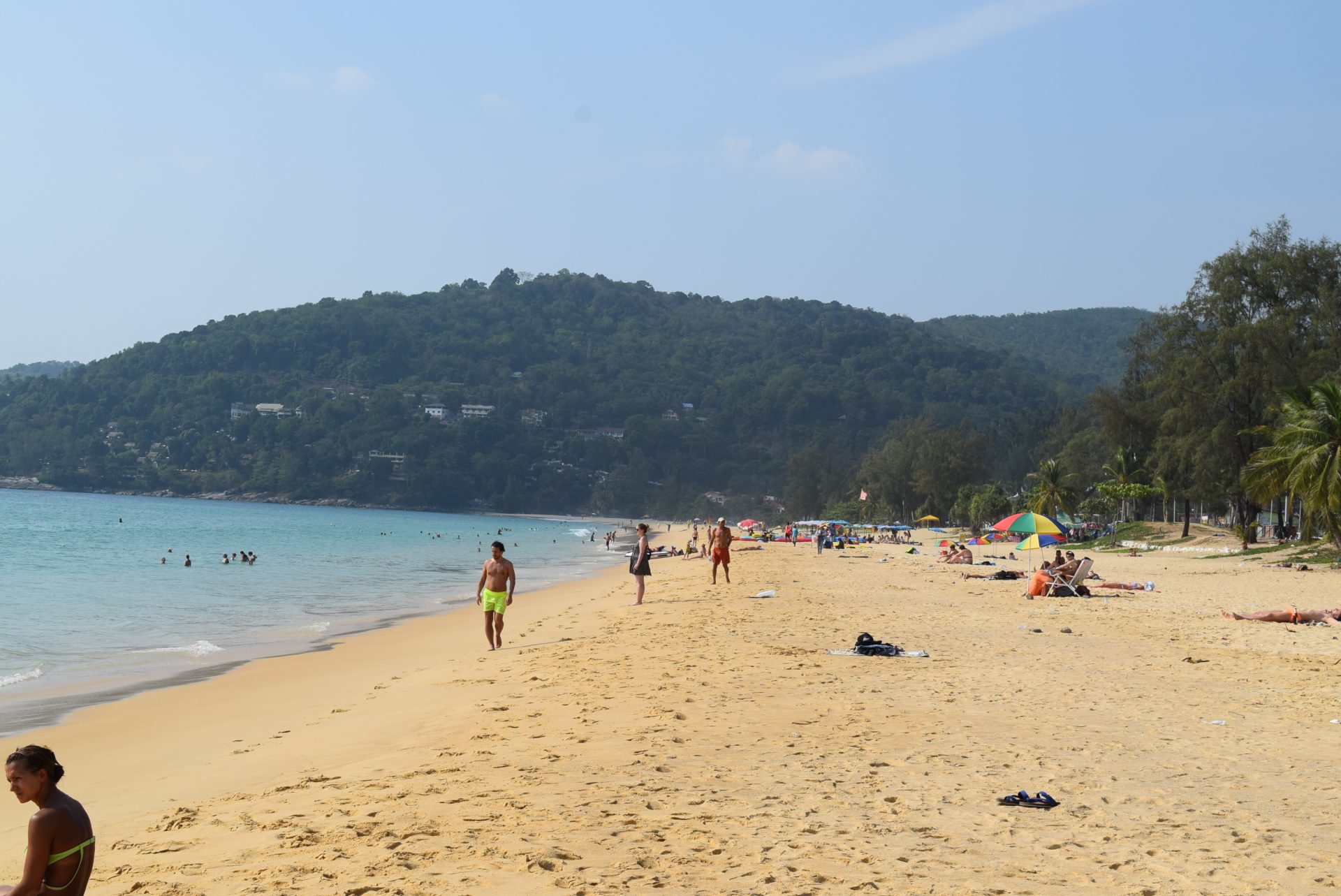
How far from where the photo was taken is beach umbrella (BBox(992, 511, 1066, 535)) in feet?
71.9

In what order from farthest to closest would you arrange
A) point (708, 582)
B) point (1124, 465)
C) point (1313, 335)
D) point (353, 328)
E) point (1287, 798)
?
point (353, 328) → point (1124, 465) → point (1313, 335) → point (708, 582) → point (1287, 798)

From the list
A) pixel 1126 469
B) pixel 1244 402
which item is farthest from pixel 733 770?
pixel 1126 469

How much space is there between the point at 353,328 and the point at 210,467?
3689 centimetres

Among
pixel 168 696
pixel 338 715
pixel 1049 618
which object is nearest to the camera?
pixel 338 715

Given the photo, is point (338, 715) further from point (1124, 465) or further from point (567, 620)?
point (1124, 465)

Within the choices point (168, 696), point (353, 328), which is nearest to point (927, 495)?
point (168, 696)

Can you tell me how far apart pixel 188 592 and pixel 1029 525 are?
19.8 m

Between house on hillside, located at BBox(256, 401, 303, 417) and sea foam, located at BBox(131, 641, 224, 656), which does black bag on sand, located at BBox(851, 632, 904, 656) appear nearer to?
sea foam, located at BBox(131, 641, 224, 656)

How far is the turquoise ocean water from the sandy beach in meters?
1.97

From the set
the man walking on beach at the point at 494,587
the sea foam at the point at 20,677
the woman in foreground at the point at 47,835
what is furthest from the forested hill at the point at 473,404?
the woman in foreground at the point at 47,835

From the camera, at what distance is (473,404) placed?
159 meters

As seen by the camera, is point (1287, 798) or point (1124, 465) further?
point (1124, 465)

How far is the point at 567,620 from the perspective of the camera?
57.4ft

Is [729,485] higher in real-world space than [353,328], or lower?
lower
